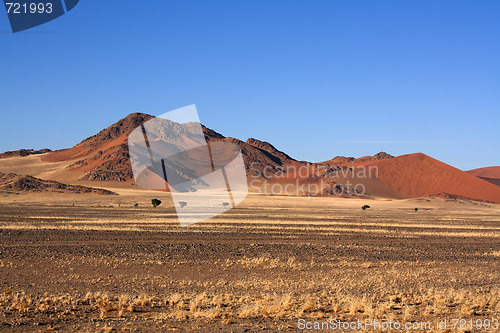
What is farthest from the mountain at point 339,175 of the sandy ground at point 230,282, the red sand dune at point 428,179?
the sandy ground at point 230,282

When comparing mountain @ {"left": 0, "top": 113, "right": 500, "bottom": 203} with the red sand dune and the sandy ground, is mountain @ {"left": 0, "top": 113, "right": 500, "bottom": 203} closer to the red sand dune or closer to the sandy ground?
the red sand dune

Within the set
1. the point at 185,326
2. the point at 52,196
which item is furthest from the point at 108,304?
the point at 52,196

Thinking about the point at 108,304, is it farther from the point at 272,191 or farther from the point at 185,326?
the point at 272,191

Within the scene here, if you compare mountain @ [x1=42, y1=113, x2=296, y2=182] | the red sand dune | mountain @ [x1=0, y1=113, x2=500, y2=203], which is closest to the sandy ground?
mountain @ [x1=0, y1=113, x2=500, y2=203]

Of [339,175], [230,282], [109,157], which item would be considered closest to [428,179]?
[339,175]

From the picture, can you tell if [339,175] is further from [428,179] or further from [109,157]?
[109,157]

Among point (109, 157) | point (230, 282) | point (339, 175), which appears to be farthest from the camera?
point (339, 175)

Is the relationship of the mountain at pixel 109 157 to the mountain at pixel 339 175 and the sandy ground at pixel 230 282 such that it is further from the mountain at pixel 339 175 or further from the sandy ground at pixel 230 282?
the sandy ground at pixel 230 282

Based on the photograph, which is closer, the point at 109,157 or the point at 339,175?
the point at 109,157
